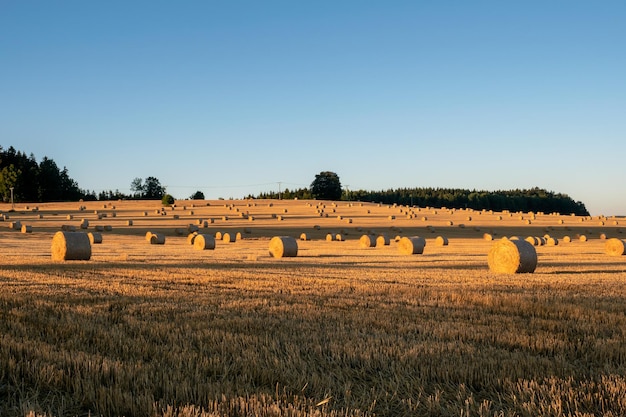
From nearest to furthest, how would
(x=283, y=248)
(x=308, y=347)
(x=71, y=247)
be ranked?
(x=308, y=347) → (x=71, y=247) → (x=283, y=248)

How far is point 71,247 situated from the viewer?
2380cm

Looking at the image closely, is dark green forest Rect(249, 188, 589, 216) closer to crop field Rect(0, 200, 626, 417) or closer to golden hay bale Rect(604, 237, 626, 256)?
golden hay bale Rect(604, 237, 626, 256)

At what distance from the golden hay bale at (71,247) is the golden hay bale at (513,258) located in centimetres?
1605

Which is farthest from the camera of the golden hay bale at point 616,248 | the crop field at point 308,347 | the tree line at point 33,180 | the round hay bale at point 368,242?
the tree line at point 33,180

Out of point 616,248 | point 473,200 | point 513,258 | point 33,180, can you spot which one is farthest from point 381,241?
point 473,200

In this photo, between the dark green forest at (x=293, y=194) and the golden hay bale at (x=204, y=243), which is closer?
the golden hay bale at (x=204, y=243)

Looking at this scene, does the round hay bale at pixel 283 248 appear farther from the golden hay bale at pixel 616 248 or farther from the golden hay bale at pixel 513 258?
the golden hay bale at pixel 616 248

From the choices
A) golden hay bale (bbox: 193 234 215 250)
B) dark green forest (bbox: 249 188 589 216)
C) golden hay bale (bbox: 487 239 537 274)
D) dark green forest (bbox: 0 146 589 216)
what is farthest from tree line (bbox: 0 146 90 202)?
golden hay bale (bbox: 487 239 537 274)

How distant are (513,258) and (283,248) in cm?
1170

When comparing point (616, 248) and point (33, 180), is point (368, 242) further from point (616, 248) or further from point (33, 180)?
point (33, 180)

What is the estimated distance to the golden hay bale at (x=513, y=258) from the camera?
20250mm

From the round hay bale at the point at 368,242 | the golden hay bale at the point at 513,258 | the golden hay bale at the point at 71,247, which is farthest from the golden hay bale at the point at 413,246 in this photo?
the golden hay bale at the point at 71,247

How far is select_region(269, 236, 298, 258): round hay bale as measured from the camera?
2870cm

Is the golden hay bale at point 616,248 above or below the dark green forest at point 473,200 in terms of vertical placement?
below
